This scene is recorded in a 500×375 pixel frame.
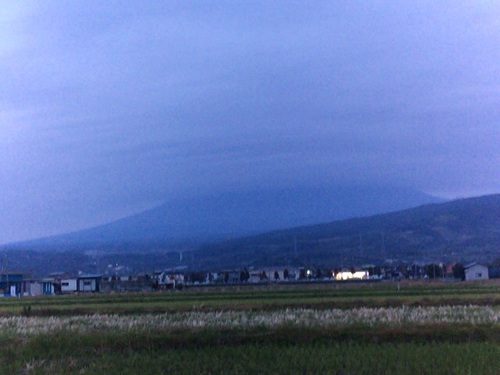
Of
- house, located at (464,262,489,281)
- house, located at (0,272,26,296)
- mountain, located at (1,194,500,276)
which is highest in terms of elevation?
mountain, located at (1,194,500,276)

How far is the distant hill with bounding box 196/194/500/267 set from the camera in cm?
11562

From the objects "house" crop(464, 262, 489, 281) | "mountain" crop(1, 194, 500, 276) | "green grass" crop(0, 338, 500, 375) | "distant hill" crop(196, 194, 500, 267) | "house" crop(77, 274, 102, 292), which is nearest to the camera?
"green grass" crop(0, 338, 500, 375)

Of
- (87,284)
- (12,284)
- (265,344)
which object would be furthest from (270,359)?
(12,284)

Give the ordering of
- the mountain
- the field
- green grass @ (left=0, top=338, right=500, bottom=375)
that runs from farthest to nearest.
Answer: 1. the mountain
2. the field
3. green grass @ (left=0, top=338, right=500, bottom=375)

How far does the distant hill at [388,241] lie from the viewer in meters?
116

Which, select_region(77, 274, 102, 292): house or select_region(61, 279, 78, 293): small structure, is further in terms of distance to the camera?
select_region(61, 279, 78, 293): small structure

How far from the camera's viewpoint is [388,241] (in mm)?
129375

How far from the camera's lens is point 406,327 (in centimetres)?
1684

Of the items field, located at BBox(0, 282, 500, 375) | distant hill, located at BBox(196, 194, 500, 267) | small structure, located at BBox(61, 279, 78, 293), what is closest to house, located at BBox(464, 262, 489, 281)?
distant hill, located at BBox(196, 194, 500, 267)

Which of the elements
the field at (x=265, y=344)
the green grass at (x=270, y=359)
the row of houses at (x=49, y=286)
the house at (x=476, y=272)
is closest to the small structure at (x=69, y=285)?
the row of houses at (x=49, y=286)

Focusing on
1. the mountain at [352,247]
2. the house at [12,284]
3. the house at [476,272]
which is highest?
the mountain at [352,247]

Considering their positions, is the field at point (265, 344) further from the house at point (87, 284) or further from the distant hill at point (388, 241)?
the distant hill at point (388, 241)

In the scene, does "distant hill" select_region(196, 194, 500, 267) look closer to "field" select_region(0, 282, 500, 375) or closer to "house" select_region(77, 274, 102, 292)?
"house" select_region(77, 274, 102, 292)

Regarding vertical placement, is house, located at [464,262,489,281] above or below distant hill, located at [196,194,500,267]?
below
